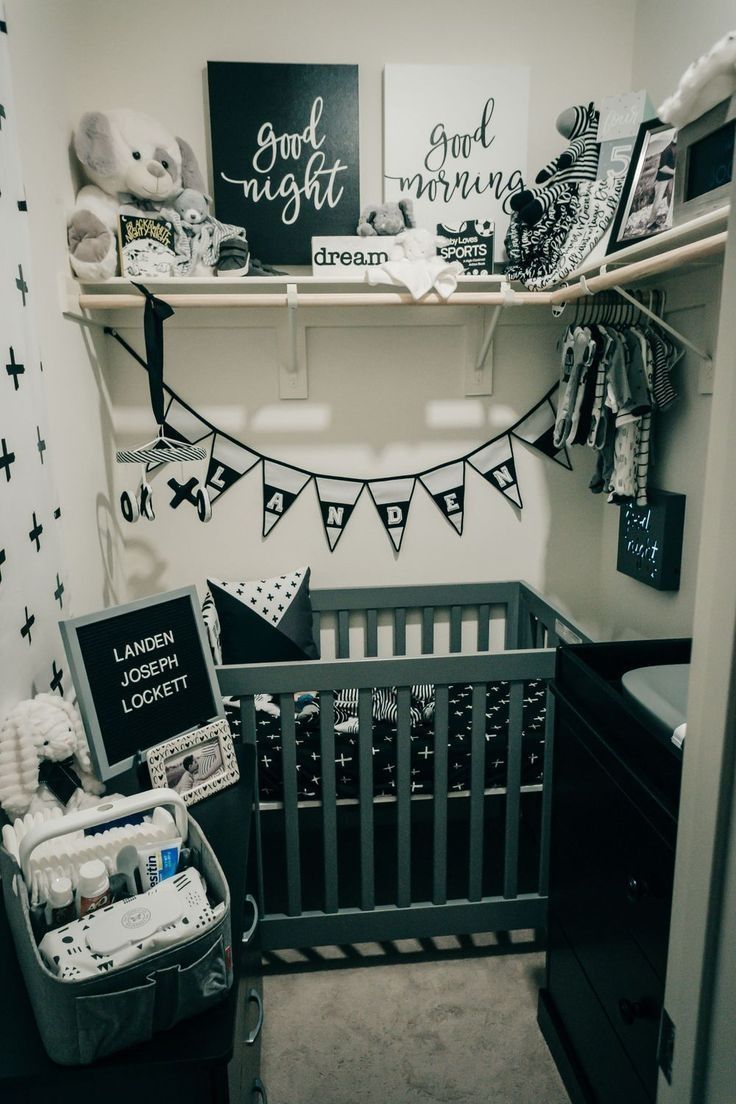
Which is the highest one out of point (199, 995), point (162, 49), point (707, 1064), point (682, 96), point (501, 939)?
point (162, 49)

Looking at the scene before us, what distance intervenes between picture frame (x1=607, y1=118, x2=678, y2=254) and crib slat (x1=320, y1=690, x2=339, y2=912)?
4.60 feet

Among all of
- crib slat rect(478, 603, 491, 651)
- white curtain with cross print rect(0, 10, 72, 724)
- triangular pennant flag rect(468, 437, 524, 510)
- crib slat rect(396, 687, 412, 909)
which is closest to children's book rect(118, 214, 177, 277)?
white curtain with cross print rect(0, 10, 72, 724)

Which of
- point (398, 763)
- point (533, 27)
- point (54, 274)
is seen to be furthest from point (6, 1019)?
point (533, 27)

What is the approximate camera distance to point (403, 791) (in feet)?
5.41

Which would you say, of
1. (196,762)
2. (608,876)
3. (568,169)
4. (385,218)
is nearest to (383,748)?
(196,762)

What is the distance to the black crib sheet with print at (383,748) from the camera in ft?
5.95

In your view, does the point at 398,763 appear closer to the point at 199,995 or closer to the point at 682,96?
the point at 199,995

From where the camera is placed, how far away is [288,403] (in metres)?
2.28

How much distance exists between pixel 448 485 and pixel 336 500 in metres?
0.40

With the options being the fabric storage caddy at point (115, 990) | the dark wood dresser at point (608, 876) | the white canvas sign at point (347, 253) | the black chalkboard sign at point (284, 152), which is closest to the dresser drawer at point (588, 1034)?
the dark wood dresser at point (608, 876)

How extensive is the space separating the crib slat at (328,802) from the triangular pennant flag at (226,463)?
0.99m

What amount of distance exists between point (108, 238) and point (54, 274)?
226 mm

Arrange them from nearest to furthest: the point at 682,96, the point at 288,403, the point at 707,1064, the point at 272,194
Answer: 1. the point at 707,1064
2. the point at 682,96
3. the point at 272,194
4. the point at 288,403

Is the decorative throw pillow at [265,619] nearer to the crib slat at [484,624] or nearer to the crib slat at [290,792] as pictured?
the crib slat at [290,792]
